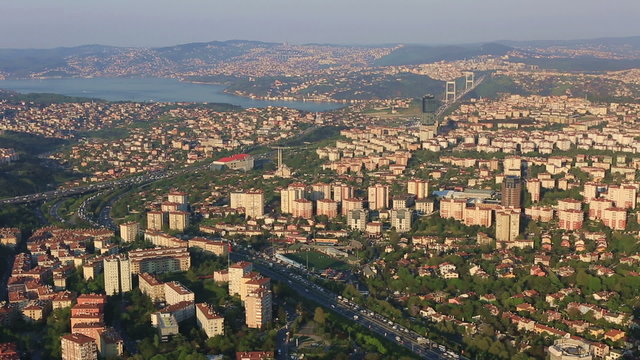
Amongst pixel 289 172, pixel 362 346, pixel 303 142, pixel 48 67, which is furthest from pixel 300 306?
pixel 48 67

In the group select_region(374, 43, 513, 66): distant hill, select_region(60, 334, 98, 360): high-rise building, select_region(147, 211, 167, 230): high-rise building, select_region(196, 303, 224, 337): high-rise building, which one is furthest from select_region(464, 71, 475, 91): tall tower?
select_region(60, 334, 98, 360): high-rise building

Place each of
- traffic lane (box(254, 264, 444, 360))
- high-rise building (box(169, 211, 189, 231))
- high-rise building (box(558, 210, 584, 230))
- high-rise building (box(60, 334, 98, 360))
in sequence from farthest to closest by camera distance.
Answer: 1. high-rise building (box(169, 211, 189, 231))
2. high-rise building (box(558, 210, 584, 230))
3. traffic lane (box(254, 264, 444, 360))
4. high-rise building (box(60, 334, 98, 360))

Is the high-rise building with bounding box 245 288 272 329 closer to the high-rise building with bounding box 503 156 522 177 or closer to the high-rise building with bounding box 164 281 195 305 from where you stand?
the high-rise building with bounding box 164 281 195 305

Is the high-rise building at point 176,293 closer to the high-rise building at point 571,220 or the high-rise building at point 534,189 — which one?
the high-rise building at point 571,220

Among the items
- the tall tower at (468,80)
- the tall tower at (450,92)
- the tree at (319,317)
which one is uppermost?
the tall tower at (468,80)

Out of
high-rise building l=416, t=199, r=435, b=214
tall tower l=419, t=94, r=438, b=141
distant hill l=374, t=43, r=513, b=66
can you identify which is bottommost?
high-rise building l=416, t=199, r=435, b=214

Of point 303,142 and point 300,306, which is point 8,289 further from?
point 303,142

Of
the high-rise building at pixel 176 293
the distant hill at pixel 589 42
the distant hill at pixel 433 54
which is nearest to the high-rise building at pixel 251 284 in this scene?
the high-rise building at pixel 176 293
